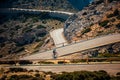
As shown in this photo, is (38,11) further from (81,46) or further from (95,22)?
(81,46)

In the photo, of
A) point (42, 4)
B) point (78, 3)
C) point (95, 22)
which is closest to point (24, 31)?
point (42, 4)

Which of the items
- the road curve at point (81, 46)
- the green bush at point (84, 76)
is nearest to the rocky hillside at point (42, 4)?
the road curve at point (81, 46)

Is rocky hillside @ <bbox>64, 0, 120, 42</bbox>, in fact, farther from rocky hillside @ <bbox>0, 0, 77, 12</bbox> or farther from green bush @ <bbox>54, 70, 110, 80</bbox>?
rocky hillside @ <bbox>0, 0, 77, 12</bbox>

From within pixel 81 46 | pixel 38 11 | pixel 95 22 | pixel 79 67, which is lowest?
pixel 79 67

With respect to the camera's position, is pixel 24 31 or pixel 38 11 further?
pixel 38 11

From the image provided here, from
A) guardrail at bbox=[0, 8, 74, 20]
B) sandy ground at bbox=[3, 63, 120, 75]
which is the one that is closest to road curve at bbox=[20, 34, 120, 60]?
sandy ground at bbox=[3, 63, 120, 75]

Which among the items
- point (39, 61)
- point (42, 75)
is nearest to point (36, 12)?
point (39, 61)
